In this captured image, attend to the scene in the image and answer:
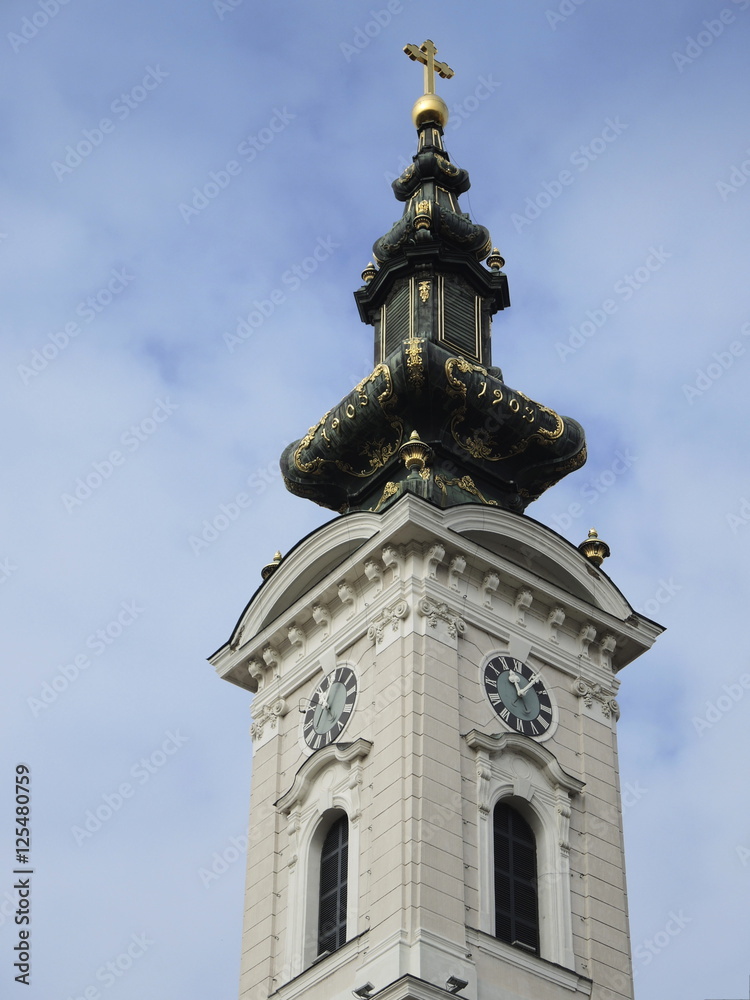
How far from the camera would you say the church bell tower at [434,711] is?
84.8 ft

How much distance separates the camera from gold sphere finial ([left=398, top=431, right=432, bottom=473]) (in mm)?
30078

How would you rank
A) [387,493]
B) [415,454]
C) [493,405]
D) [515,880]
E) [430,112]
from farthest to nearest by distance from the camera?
1. [430,112]
2. [493,405]
3. [387,493]
4. [415,454]
5. [515,880]

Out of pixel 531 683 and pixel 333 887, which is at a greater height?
pixel 531 683

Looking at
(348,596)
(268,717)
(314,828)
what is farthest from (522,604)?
(314,828)

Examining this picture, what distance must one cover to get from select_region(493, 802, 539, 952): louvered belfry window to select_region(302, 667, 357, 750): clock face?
2599 millimetres

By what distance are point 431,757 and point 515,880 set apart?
1998 millimetres

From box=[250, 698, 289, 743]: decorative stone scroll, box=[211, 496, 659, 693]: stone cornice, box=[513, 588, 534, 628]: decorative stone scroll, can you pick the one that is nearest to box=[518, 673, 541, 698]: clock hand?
box=[211, 496, 659, 693]: stone cornice

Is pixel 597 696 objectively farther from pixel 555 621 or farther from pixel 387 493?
pixel 387 493

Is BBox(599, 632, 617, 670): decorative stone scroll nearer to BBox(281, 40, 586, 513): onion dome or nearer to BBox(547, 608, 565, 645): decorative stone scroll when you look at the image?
BBox(547, 608, 565, 645): decorative stone scroll

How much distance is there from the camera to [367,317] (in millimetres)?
36031

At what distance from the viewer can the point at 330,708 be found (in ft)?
95.2

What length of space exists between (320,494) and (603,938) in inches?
368

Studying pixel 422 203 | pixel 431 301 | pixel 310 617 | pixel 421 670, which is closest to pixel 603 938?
pixel 421 670

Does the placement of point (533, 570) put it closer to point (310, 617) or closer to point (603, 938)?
point (310, 617)
